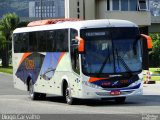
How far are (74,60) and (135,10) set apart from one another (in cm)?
4973

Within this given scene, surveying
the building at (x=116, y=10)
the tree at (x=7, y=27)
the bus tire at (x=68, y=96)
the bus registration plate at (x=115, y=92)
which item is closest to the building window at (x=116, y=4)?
the building at (x=116, y=10)

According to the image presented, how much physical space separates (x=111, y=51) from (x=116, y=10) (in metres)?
49.0

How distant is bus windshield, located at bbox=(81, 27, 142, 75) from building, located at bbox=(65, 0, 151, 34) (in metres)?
46.9

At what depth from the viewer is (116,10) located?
6944cm

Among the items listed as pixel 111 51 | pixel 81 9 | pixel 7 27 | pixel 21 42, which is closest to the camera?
pixel 111 51

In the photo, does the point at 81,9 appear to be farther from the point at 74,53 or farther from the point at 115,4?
the point at 74,53

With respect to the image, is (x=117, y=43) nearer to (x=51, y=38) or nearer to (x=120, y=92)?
(x=120, y=92)

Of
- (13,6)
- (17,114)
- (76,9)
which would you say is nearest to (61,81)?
(17,114)

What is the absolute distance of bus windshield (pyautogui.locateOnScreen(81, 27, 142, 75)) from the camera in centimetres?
2069

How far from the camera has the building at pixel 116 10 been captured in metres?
68.3

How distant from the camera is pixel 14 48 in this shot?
28.0 m

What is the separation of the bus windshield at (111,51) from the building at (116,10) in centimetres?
4689

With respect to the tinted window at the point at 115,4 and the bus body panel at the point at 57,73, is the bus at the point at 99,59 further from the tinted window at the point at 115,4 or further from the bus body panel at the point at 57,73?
the tinted window at the point at 115,4

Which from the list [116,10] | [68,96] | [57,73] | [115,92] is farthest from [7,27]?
[115,92]
